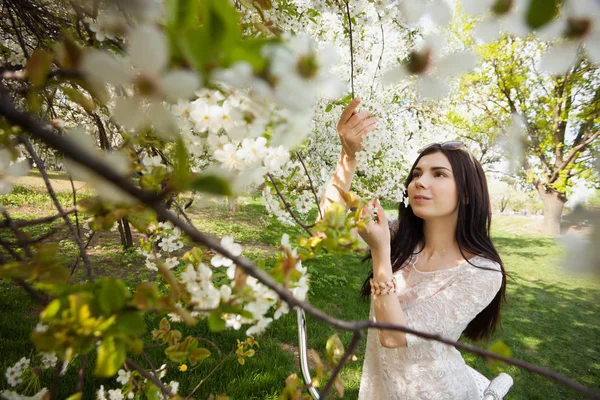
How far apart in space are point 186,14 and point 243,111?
1.11 ft

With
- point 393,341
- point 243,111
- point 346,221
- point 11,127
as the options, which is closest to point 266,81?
point 243,111

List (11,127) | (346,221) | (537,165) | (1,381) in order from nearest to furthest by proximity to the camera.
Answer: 1. (11,127)
2. (346,221)
3. (1,381)
4. (537,165)

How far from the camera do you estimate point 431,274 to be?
6.50 ft

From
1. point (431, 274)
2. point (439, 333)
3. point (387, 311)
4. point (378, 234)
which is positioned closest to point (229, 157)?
point (378, 234)

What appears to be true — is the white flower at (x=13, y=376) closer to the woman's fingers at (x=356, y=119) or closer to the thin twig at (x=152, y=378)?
the thin twig at (x=152, y=378)

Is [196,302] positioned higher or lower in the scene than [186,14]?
lower

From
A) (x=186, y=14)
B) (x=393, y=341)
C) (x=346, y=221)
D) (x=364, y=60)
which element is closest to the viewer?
(x=186, y=14)

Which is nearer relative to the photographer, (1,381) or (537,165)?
(1,381)

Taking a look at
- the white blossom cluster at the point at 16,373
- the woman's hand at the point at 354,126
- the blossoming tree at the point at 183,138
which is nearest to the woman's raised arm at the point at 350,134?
the woman's hand at the point at 354,126

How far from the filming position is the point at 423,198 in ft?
6.31

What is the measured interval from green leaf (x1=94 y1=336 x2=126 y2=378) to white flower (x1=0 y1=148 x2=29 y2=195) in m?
0.41

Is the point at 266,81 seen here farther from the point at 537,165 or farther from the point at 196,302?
the point at 537,165

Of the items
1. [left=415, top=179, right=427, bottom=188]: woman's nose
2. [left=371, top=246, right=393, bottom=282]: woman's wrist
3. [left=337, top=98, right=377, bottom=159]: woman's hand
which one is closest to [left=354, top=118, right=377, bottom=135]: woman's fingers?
[left=337, top=98, right=377, bottom=159]: woman's hand

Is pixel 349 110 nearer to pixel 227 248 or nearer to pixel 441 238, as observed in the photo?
pixel 227 248
